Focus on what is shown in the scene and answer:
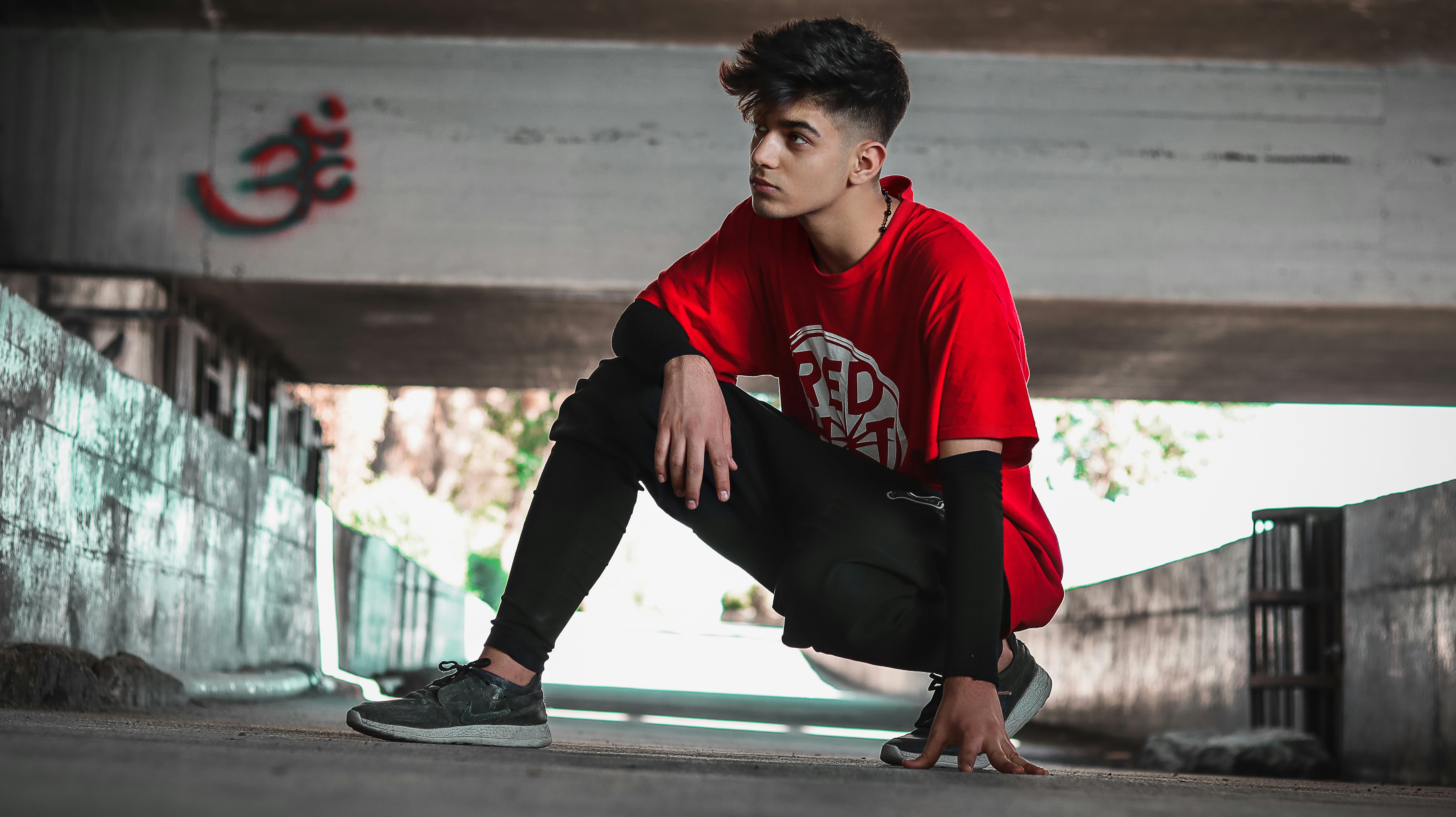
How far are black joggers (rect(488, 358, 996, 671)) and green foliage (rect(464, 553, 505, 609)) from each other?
819 inches

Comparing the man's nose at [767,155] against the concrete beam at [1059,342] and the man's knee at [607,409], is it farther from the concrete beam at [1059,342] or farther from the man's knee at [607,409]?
the concrete beam at [1059,342]

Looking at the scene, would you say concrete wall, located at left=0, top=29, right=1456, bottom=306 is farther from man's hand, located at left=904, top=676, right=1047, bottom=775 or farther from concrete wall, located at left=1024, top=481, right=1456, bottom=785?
man's hand, located at left=904, top=676, right=1047, bottom=775

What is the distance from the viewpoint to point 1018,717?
227 centimetres

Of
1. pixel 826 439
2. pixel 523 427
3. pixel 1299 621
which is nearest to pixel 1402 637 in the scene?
pixel 1299 621

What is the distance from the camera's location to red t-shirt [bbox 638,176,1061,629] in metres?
2.11

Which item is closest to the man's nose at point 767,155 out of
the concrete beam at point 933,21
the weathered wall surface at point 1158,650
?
the weathered wall surface at point 1158,650

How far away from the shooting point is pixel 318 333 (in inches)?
382

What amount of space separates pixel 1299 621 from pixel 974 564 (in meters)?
3.92

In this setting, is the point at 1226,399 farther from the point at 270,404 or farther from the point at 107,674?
the point at 107,674

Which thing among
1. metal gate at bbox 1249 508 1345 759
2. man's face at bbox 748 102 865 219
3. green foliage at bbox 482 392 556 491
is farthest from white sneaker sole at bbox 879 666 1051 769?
green foliage at bbox 482 392 556 491

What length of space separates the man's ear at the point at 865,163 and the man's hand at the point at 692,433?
486mm

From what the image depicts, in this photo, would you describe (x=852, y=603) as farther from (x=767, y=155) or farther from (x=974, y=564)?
(x=767, y=155)

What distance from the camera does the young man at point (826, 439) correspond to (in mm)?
2066

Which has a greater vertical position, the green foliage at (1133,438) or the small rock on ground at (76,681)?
the green foliage at (1133,438)
